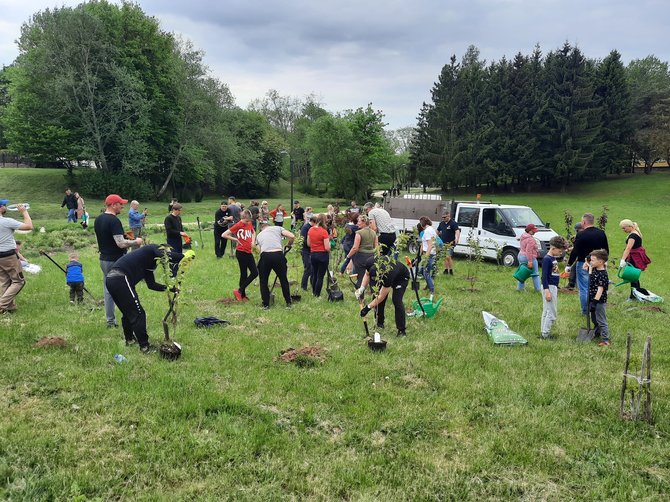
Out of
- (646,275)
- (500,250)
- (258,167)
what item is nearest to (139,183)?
(258,167)

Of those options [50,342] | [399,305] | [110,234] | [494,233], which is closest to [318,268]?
[399,305]

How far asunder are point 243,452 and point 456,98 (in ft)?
165

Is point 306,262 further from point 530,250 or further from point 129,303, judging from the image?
point 129,303

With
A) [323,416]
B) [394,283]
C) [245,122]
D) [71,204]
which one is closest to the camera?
[323,416]

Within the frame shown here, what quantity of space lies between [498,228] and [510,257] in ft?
3.19

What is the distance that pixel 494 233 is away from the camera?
14.0 meters

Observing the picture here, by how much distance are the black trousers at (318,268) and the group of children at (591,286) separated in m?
4.31

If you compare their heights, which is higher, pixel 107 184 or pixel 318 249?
pixel 107 184

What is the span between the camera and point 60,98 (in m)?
31.8

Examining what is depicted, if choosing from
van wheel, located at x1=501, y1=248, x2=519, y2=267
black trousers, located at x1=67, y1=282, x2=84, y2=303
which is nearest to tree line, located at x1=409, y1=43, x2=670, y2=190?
van wheel, located at x1=501, y1=248, x2=519, y2=267

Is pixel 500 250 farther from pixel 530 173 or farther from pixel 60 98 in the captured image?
pixel 530 173

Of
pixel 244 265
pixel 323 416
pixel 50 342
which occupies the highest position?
pixel 244 265

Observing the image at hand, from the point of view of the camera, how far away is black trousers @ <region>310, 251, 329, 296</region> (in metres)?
9.43

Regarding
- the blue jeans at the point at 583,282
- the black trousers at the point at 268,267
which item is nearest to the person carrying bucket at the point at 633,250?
the blue jeans at the point at 583,282
